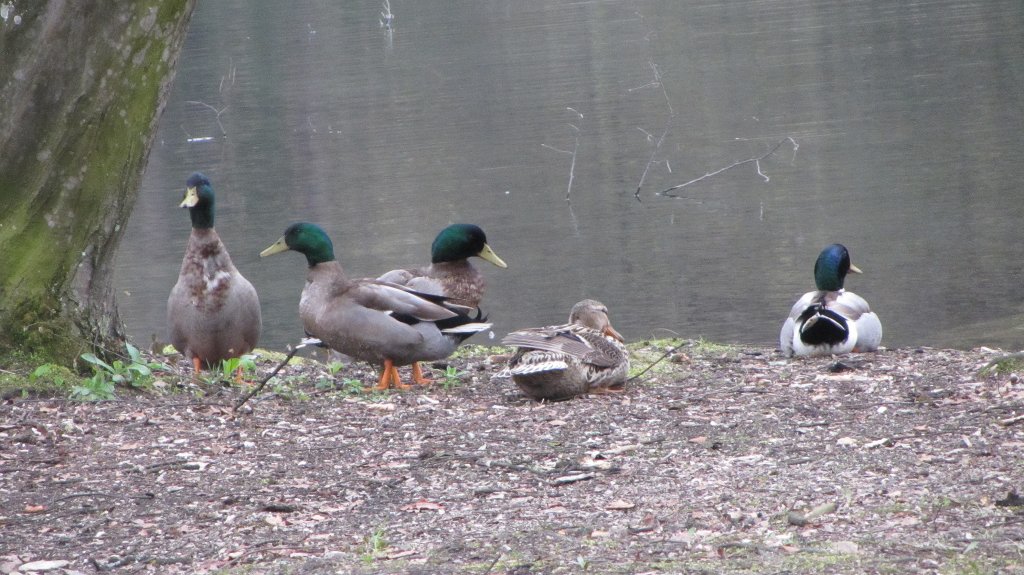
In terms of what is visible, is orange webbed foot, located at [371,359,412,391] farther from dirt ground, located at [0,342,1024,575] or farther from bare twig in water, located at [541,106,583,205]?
bare twig in water, located at [541,106,583,205]

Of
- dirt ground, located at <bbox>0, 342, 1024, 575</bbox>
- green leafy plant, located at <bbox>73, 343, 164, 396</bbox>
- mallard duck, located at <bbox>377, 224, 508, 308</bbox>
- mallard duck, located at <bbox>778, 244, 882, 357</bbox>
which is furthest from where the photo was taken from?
mallard duck, located at <bbox>377, 224, 508, 308</bbox>

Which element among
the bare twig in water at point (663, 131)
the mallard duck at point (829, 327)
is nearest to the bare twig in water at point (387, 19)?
the bare twig in water at point (663, 131)

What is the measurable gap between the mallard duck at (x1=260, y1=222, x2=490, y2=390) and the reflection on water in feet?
12.1

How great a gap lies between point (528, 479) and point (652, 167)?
1393 cm

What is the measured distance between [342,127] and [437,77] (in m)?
6.14

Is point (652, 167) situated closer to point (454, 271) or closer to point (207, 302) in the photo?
point (454, 271)

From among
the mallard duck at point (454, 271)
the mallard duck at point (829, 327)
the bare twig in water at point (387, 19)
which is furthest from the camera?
the bare twig in water at point (387, 19)

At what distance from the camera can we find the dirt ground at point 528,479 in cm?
380

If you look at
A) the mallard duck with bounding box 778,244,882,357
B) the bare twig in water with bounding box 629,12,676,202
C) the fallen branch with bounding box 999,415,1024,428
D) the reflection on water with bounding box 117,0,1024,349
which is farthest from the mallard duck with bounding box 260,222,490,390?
Result: the bare twig in water with bounding box 629,12,676,202

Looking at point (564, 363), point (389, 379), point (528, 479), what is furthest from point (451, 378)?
point (528, 479)

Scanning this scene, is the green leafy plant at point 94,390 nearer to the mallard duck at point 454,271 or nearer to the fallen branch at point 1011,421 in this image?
the mallard duck at point 454,271

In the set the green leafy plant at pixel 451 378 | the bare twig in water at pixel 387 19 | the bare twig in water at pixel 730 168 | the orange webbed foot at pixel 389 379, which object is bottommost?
the bare twig in water at pixel 730 168

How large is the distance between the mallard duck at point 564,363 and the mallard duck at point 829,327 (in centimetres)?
169

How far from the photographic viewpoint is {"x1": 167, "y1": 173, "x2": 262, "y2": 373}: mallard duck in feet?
22.9
